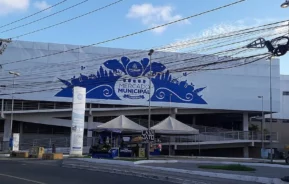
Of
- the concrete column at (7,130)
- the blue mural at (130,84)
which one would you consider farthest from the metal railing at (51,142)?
the blue mural at (130,84)

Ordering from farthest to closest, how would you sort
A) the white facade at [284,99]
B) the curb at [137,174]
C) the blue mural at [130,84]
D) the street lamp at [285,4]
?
the white facade at [284,99] → the blue mural at [130,84] → the curb at [137,174] → the street lamp at [285,4]

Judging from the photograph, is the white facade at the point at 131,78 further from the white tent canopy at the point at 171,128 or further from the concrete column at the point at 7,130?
the white tent canopy at the point at 171,128

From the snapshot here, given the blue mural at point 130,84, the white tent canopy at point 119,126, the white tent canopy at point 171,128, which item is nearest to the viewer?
the white tent canopy at point 119,126

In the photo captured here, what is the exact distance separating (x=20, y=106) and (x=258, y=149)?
36.5 metres

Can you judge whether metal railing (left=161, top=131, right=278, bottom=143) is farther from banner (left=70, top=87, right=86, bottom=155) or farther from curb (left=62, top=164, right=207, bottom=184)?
curb (left=62, top=164, right=207, bottom=184)

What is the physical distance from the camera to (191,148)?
2393 inches

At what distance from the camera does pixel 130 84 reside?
64.2 m

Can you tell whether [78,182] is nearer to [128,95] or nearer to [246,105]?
[128,95]

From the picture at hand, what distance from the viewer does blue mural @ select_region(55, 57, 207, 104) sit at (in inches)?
2438

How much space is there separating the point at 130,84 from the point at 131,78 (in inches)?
48.4

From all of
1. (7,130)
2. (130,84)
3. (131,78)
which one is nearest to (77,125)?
(7,130)

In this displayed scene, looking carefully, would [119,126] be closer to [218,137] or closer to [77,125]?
[77,125]

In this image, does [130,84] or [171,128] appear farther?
Result: [130,84]

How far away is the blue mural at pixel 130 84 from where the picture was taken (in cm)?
6194
